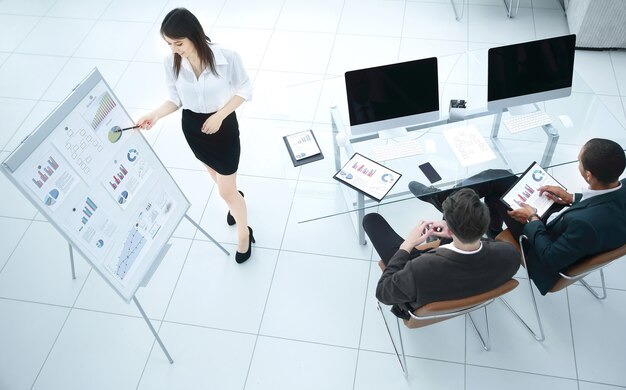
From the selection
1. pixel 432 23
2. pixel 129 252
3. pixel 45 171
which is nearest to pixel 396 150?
pixel 129 252

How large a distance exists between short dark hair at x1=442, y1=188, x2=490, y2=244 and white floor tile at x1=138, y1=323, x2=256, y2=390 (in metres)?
1.53

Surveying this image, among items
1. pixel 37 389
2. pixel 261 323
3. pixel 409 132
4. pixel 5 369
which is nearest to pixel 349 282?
pixel 261 323

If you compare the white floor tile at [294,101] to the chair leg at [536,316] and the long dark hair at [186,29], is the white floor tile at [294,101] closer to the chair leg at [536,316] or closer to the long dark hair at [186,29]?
the long dark hair at [186,29]

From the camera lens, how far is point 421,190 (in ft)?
9.12

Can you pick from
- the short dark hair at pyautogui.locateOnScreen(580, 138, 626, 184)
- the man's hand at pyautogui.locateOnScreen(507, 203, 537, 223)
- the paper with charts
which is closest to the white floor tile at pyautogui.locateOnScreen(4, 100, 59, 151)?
the paper with charts

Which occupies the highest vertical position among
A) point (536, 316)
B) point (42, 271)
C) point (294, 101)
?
point (294, 101)

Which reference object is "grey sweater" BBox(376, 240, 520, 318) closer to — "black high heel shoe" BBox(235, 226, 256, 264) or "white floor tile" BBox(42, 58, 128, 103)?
"black high heel shoe" BBox(235, 226, 256, 264)

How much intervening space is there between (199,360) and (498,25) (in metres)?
4.07

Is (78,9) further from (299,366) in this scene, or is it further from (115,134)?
(299,366)

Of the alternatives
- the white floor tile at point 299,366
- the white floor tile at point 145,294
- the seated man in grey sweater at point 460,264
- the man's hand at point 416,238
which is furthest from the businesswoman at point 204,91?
the seated man in grey sweater at point 460,264

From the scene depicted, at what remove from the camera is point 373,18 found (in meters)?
4.96

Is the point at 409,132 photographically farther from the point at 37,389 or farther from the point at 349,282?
the point at 37,389

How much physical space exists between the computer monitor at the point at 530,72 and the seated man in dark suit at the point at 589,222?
713 millimetres

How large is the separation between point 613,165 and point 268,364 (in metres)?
2.11
